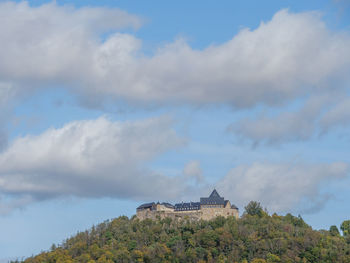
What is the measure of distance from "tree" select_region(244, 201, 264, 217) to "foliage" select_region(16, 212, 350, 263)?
386cm

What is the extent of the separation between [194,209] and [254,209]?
15.7 metres

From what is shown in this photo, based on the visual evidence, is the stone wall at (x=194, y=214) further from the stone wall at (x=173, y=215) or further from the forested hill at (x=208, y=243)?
the forested hill at (x=208, y=243)

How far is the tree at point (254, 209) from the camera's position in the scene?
172 metres

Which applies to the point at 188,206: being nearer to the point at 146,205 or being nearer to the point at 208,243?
the point at 146,205

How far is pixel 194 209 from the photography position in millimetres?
171250

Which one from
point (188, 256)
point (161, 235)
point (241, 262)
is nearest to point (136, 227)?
point (161, 235)

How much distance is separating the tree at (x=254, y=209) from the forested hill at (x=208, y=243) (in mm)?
3233

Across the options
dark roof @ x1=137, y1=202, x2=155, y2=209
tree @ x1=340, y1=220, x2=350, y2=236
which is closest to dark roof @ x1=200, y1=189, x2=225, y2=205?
dark roof @ x1=137, y1=202, x2=155, y2=209

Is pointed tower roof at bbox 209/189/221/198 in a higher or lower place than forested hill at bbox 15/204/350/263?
higher

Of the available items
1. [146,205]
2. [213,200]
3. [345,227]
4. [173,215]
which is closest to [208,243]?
[173,215]

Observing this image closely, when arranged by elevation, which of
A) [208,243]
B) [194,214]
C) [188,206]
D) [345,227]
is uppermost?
[188,206]

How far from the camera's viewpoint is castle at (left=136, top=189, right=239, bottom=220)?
16925cm

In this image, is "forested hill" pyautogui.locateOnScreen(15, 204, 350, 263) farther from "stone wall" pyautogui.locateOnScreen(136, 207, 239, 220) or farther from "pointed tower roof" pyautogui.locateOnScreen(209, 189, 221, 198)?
"pointed tower roof" pyautogui.locateOnScreen(209, 189, 221, 198)

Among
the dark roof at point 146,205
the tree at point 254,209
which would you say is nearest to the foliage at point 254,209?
the tree at point 254,209
